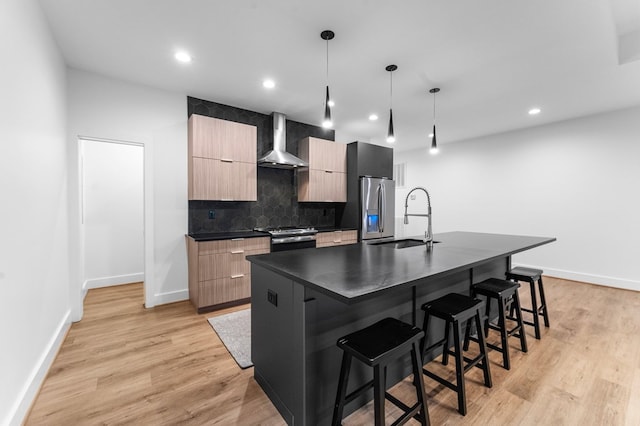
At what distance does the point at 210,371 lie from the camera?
2146mm

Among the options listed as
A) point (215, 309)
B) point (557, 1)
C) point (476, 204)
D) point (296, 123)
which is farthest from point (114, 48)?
point (476, 204)

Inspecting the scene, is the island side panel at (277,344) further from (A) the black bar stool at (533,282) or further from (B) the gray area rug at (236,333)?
(A) the black bar stool at (533,282)

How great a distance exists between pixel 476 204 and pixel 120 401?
657cm

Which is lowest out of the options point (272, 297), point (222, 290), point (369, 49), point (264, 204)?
point (222, 290)

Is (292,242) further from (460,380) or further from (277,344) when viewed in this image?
(460,380)

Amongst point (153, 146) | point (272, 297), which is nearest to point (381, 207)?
point (272, 297)

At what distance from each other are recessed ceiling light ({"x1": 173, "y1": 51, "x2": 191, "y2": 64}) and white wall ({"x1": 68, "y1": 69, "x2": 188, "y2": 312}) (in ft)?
3.16

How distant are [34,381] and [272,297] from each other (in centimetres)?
176

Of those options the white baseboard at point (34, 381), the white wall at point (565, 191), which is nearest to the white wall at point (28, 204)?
the white baseboard at point (34, 381)

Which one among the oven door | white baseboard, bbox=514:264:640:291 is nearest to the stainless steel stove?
the oven door

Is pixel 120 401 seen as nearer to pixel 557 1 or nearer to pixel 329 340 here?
pixel 329 340

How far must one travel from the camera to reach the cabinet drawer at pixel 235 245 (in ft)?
10.7

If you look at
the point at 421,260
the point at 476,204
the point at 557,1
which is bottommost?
the point at 421,260

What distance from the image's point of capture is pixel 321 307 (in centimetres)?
153
